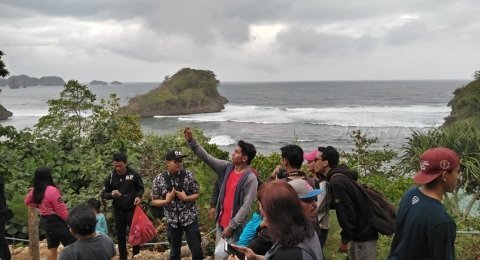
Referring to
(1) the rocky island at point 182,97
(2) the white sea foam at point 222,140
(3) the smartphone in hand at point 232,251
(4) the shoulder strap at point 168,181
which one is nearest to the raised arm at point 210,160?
(4) the shoulder strap at point 168,181

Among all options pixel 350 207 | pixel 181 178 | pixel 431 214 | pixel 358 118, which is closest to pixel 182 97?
pixel 358 118

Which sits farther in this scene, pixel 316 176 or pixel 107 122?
pixel 107 122

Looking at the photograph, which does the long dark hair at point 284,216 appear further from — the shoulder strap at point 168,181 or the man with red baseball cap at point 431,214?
the shoulder strap at point 168,181

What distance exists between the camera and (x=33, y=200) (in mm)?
5484

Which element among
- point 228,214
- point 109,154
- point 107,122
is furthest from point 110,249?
point 107,122

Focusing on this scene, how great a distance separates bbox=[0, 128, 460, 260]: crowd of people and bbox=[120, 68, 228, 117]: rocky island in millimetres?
75553

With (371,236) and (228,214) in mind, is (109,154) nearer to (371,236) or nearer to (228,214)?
(228,214)

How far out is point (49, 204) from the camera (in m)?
5.50

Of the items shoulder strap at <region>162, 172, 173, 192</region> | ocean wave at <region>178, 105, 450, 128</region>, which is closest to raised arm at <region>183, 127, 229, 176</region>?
shoulder strap at <region>162, 172, 173, 192</region>

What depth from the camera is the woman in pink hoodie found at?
17.8 feet

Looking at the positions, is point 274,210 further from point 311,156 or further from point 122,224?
point 122,224

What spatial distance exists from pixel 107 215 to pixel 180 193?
3091 mm

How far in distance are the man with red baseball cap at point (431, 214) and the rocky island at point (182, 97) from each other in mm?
78822

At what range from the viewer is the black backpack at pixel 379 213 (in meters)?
4.20
